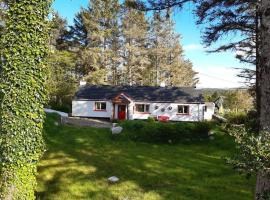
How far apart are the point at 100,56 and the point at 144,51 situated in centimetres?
702

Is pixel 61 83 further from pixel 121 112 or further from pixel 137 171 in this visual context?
pixel 137 171

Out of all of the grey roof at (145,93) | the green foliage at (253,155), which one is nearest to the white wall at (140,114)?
the grey roof at (145,93)

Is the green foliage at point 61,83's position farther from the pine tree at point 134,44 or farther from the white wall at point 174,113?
the white wall at point 174,113

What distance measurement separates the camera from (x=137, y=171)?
1259cm

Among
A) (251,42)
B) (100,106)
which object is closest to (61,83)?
(100,106)

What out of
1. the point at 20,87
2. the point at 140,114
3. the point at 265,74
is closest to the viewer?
the point at 265,74

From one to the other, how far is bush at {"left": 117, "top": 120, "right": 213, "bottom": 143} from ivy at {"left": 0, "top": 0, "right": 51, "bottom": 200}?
36.8 ft

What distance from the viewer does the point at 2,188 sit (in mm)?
7648

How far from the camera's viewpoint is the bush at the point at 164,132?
18766mm

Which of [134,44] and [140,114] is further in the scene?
[134,44]

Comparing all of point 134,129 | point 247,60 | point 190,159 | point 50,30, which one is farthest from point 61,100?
point 50,30

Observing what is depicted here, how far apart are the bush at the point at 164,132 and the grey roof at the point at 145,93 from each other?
15759 mm

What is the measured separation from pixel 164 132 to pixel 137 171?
6644 mm

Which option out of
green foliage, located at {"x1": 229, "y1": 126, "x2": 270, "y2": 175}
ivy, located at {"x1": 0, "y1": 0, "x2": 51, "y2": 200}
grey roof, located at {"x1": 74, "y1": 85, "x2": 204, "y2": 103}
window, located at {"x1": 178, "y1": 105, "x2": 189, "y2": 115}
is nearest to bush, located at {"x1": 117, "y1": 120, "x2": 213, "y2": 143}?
ivy, located at {"x1": 0, "y1": 0, "x2": 51, "y2": 200}
